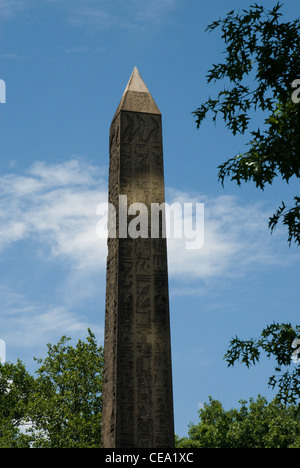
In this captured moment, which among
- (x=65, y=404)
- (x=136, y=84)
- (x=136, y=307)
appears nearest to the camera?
(x=136, y=307)

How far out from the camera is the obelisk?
31.6ft

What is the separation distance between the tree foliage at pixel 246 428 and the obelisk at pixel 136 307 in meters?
25.0

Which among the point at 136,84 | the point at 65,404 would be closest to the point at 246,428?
the point at 65,404

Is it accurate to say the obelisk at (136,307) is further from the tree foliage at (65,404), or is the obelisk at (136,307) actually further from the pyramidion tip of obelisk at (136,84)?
the tree foliage at (65,404)

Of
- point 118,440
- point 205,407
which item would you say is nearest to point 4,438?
point 205,407

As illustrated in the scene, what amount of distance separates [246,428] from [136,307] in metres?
28.0

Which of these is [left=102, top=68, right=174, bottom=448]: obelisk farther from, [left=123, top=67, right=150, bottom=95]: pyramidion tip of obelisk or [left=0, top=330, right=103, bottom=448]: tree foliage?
[left=0, top=330, right=103, bottom=448]: tree foliage

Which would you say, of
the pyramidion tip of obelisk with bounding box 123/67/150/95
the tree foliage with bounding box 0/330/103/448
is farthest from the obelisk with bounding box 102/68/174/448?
the tree foliage with bounding box 0/330/103/448

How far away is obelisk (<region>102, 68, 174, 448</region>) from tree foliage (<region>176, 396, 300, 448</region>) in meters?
25.0

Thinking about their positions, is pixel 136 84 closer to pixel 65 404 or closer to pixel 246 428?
pixel 65 404

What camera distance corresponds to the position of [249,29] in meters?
15.5

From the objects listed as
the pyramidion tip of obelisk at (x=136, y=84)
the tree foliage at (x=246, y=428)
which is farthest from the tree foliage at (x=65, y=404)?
the pyramidion tip of obelisk at (x=136, y=84)

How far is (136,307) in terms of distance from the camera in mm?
10180

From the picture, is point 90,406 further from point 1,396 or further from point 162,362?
point 162,362
